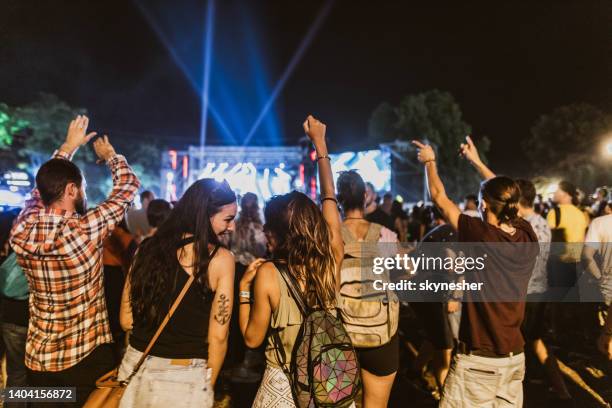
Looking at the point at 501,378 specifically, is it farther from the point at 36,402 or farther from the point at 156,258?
the point at 36,402

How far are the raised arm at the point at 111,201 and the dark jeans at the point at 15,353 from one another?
1531mm

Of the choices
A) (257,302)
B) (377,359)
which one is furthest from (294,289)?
(377,359)

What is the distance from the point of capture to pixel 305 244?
201 centimetres

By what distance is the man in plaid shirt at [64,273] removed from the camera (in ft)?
7.02

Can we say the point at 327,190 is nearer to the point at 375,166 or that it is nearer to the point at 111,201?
the point at 111,201

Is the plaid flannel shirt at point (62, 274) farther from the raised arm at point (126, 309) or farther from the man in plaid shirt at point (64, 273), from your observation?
the raised arm at point (126, 309)

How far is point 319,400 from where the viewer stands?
1.81 metres

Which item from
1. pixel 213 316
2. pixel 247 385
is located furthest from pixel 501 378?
pixel 247 385

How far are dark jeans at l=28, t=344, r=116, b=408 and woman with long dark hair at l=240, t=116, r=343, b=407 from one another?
0.96 meters

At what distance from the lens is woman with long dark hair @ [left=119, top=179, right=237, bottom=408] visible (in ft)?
6.27

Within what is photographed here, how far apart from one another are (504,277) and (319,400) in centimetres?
138

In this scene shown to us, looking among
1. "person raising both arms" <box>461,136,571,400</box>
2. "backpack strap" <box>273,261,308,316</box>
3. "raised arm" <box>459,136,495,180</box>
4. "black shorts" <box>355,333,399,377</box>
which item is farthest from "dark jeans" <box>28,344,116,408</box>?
"person raising both arms" <box>461,136,571,400</box>

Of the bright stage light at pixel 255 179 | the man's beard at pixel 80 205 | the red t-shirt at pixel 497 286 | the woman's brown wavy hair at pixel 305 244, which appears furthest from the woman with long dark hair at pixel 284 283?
the bright stage light at pixel 255 179

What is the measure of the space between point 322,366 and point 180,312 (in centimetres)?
73
